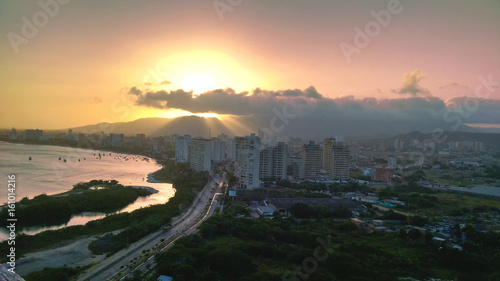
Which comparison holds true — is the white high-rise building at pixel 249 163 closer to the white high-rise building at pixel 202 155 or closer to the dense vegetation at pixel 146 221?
the dense vegetation at pixel 146 221

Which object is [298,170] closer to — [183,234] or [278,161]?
[278,161]

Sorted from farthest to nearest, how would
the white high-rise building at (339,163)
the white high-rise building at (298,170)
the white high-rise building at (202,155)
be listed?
the white high-rise building at (202,155)
the white high-rise building at (339,163)
the white high-rise building at (298,170)

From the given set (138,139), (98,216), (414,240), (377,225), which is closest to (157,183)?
(98,216)

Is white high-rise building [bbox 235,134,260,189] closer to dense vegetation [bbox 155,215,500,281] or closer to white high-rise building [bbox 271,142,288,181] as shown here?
white high-rise building [bbox 271,142,288,181]

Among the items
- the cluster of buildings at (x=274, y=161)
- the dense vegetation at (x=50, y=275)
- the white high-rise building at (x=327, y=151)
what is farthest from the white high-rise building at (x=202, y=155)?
the dense vegetation at (x=50, y=275)

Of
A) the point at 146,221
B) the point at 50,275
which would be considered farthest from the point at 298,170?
the point at 50,275

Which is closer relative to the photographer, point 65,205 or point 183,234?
point 183,234

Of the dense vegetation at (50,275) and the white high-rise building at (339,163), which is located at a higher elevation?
the white high-rise building at (339,163)

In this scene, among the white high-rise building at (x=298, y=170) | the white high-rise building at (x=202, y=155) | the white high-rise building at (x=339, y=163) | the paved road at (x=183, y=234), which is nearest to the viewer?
the paved road at (x=183, y=234)
